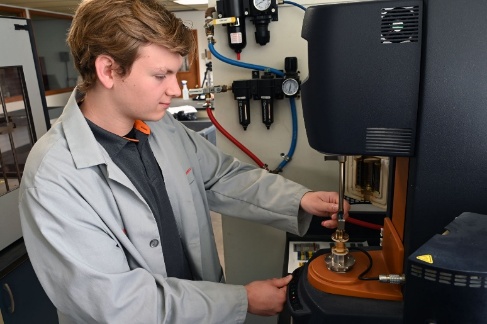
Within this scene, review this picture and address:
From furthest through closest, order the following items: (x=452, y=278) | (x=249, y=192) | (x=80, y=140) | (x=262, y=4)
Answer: (x=262, y=4), (x=249, y=192), (x=80, y=140), (x=452, y=278)

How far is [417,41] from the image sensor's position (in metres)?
0.64

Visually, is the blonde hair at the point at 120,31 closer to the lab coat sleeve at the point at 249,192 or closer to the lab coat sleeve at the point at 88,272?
the lab coat sleeve at the point at 88,272

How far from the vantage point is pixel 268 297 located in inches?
36.6

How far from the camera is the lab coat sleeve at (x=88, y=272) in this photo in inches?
30.9

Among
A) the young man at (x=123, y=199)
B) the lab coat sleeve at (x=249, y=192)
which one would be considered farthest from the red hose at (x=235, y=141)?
the young man at (x=123, y=199)

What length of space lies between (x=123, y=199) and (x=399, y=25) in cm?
68

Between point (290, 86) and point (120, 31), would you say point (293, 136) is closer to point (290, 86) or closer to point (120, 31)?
point (290, 86)

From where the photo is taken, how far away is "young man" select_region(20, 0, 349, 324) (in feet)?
2.62

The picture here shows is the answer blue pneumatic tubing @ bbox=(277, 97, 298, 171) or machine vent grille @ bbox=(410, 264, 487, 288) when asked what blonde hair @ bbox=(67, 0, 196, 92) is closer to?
blue pneumatic tubing @ bbox=(277, 97, 298, 171)

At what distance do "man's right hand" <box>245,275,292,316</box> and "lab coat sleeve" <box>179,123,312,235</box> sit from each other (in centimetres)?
25

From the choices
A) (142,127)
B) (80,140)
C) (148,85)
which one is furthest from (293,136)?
(80,140)

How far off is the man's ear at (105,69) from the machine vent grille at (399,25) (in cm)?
58

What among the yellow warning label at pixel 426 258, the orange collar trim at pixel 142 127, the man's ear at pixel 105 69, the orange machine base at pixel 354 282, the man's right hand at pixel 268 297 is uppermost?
the man's ear at pixel 105 69

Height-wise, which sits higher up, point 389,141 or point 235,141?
point 389,141
